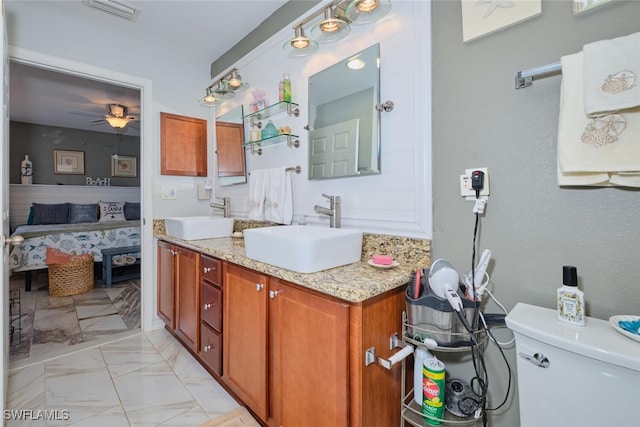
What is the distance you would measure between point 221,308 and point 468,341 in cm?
122

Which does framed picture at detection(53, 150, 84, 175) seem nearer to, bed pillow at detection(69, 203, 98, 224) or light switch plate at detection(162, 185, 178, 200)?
bed pillow at detection(69, 203, 98, 224)

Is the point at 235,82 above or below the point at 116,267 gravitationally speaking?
above

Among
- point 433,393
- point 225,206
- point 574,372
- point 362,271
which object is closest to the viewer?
point 574,372

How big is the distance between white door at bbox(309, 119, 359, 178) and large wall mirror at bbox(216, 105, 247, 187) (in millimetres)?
890

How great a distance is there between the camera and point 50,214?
466cm

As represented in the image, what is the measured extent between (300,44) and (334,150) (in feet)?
1.96

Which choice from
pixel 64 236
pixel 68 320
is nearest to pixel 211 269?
pixel 68 320

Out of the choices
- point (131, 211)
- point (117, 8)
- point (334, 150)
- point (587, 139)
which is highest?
point (117, 8)

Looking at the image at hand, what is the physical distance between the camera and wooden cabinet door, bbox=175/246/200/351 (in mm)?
1873

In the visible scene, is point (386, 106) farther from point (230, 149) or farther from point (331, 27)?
point (230, 149)

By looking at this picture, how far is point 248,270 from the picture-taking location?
1395mm

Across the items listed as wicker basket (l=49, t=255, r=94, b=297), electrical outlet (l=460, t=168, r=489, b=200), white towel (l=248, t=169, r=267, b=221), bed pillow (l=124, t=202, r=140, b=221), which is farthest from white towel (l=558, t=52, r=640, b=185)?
bed pillow (l=124, t=202, r=140, b=221)

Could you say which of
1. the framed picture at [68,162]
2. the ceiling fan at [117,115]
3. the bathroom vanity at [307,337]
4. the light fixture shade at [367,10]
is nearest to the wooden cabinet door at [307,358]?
the bathroom vanity at [307,337]

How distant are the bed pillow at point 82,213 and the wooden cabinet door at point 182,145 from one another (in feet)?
11.9
